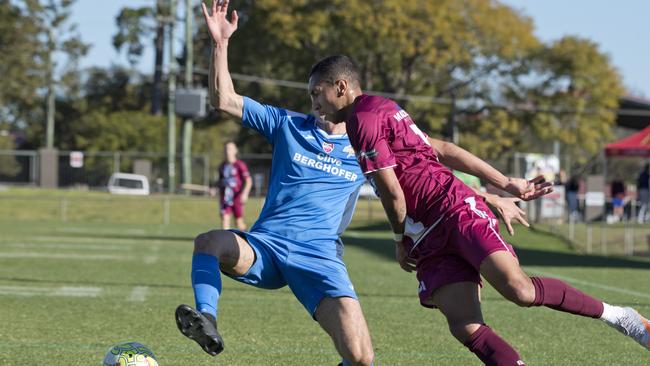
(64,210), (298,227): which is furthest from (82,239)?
(298,227)

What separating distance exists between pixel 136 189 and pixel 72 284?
35.0 m

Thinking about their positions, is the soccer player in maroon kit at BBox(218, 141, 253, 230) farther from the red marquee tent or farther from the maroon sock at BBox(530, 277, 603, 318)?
the maroon sock at BBox(530, 277, 603, 318)

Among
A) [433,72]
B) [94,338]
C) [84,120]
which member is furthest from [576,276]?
[84,120]

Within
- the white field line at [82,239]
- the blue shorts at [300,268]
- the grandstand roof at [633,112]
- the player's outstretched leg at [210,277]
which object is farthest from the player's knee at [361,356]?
the grandstand roof at [633,112]

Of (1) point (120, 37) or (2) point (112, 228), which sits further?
(1) point (120, 37)

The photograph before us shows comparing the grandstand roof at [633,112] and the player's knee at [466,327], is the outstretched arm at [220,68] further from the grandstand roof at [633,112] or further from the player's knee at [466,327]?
the grandstand roof at [633,112]

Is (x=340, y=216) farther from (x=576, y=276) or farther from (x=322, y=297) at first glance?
(x=576, y=276)

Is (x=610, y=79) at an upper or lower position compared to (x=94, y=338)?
upper

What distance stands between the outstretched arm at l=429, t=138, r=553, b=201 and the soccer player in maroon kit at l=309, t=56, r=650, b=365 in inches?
6.5

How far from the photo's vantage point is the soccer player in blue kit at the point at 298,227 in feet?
18.4

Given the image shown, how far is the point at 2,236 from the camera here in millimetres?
23031

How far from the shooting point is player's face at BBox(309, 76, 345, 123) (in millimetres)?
5637

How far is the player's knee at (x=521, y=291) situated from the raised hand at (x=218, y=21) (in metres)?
2.23

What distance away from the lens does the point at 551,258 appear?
20281mm
